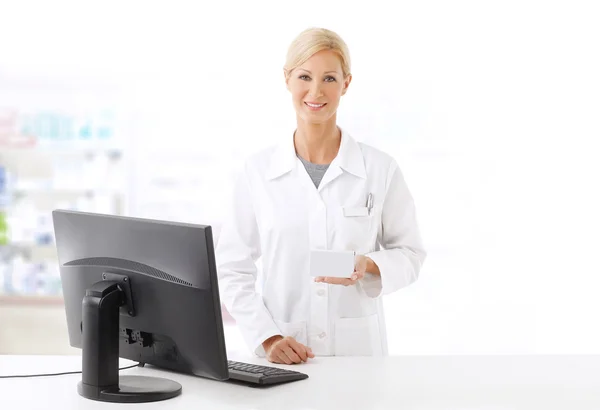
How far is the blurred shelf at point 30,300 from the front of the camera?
500 cm

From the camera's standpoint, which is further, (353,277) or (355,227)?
(355,227)

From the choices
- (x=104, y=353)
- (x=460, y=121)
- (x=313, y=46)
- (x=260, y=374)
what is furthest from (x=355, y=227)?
(x=460, y=121)

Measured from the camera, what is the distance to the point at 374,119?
4.66 m

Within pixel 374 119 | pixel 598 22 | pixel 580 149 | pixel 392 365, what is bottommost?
pixel 392 365

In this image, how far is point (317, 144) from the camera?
8.67ft

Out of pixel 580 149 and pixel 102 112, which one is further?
pixel 102 112

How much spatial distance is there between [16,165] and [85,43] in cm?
97

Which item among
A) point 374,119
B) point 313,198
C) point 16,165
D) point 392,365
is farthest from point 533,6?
point 16,165

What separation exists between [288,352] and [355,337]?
0.38 meters

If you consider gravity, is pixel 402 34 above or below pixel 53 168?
above

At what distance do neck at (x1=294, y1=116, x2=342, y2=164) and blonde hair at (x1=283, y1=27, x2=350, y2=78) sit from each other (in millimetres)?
213

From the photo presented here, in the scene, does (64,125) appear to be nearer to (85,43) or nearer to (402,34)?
(85,43)

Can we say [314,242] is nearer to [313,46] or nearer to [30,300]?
[313,46]

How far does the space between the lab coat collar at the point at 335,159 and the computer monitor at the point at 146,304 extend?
827mm
